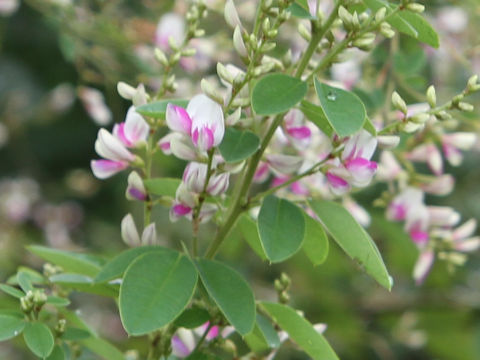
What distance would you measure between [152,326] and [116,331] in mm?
2521

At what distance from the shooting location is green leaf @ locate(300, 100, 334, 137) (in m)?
0.86

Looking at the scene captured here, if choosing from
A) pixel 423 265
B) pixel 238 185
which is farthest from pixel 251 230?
pixel 423 265

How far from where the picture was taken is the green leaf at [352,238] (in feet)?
2.72

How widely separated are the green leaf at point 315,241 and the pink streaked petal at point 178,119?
0.19 meters

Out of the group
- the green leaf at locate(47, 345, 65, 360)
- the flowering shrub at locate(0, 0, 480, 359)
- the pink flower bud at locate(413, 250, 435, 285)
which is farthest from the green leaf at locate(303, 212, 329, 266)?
the pink flower bud at locate(413, 250, 435, 285)

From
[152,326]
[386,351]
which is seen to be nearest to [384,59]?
[152,326]

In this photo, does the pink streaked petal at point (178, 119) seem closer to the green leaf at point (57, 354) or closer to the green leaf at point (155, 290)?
the green leaf at point (155, 290)

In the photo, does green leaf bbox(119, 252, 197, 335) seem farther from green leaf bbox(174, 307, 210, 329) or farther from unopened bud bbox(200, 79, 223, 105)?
unopened bud bbox(200, 79, 223, 105)

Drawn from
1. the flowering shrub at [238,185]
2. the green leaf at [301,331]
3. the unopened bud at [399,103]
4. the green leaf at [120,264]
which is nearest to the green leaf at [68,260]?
the flowering shrub at [238,185]

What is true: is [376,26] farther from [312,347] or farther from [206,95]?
[312,347]

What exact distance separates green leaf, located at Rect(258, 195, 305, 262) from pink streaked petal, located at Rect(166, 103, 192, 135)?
0.13m

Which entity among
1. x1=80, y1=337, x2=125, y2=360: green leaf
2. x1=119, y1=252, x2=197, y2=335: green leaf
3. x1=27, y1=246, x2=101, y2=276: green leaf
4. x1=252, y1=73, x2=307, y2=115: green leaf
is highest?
x1=252, y1=73, x2=307, y2=115: green leaf

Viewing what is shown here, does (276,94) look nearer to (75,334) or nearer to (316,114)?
(316,114)

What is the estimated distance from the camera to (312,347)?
34.3 inches
